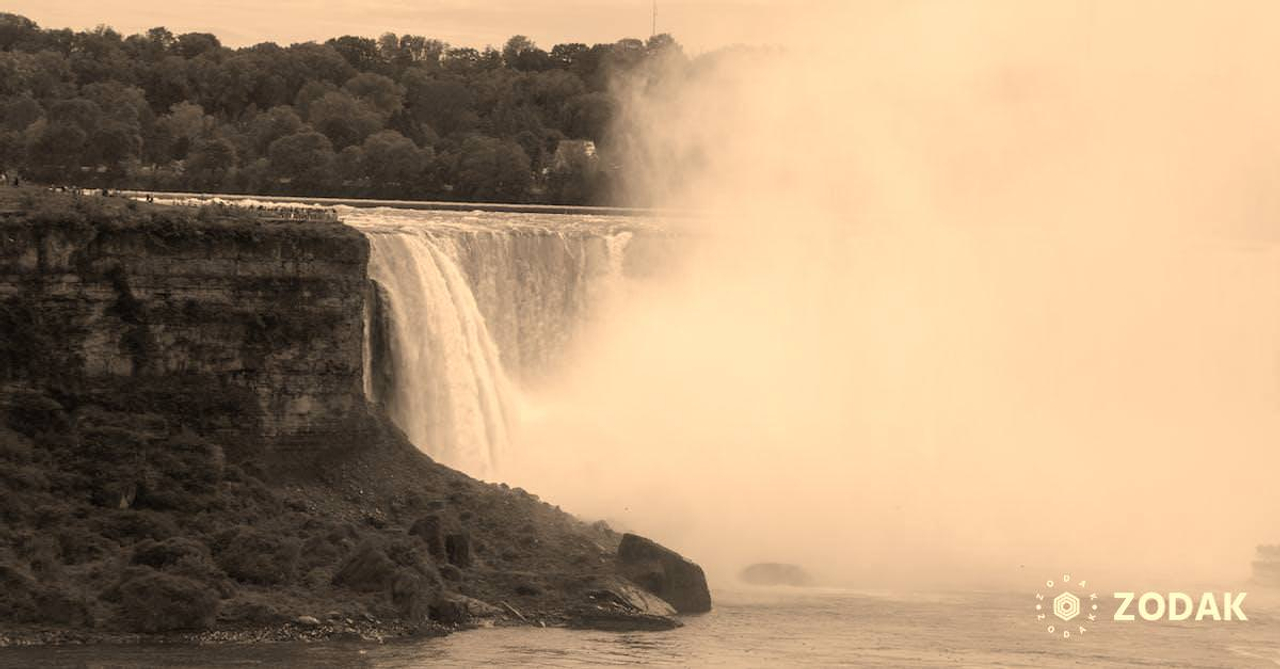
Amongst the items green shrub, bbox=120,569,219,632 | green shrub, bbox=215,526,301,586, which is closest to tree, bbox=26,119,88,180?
green shrub, bbox=215,526,301,586

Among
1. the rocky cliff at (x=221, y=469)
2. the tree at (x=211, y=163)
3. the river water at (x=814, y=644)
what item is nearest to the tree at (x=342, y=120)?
the tree at (x=211, y=163)

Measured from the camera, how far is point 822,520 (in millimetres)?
54688

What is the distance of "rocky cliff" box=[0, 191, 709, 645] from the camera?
40.6 meters

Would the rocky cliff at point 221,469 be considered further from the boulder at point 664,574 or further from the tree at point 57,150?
the tree at point 57,150

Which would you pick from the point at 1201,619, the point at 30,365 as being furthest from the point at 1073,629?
the point at 30,365

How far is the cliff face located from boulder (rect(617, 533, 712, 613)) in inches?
186

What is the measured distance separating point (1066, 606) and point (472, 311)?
14.0 meters

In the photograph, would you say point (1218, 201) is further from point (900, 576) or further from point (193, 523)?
point (193, 523)

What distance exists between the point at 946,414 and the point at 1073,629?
20.5 m

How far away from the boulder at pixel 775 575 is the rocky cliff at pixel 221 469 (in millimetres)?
4303

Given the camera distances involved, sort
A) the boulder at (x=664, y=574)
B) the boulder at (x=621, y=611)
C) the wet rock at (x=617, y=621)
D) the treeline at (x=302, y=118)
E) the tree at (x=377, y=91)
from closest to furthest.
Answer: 1. the wet rock at (x=617, y=621)
2. the boulder at (x=621, y=611)
3. the boulder at (x=664, y=574)
4. the treeline at (x=302, y=118)
5. the tree at (x=377, y=91)

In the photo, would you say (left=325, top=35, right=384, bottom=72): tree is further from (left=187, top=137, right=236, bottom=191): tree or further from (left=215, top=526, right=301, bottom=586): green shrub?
(left=215, top=526, right=301, bottom=586): green shrub

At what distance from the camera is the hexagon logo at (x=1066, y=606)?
153 ft

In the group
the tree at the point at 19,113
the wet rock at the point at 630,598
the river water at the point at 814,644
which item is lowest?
the river water at the point at 814,644
